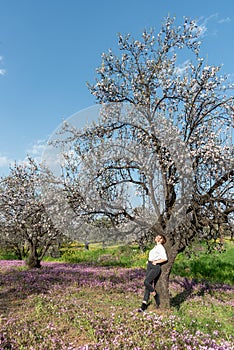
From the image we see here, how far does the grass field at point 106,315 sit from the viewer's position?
7277mm

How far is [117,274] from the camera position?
1888cm

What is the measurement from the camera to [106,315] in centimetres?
966

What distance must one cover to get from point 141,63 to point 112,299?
9538 mm

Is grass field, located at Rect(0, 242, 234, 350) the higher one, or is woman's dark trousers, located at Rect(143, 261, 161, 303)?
woman's dark trousers, located at Rect(143, 261, 161, 303)

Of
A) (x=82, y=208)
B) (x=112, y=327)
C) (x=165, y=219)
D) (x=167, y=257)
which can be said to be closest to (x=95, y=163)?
(x=82, y=208)

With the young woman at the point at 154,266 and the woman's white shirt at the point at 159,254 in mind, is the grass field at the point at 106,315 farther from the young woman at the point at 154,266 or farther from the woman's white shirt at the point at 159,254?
the woman's white shirt at the point at 159,254

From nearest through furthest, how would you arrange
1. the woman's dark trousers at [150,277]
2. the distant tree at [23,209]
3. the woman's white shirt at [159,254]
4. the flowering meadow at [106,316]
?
the flowering meadow at [106,316] → the woman's dark trousers at [150,277] → the woman's white shirt at [159,254] → the distant tree at [23,209]

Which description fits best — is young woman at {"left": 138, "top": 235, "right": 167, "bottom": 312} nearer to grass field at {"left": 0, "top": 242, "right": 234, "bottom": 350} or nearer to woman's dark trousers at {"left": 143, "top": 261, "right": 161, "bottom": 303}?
woman's dark trousers at {"left": 143, "top": 261, "right": 161, "bottom": 303}

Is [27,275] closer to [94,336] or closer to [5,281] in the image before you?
[5,281]

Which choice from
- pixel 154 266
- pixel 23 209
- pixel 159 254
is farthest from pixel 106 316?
pixel 23 209

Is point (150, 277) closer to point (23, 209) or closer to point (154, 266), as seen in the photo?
point (154, 266)

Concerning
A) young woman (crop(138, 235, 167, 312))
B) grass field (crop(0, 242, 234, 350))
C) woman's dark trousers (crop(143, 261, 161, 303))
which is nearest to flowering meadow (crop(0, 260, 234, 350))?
grass field (crop(0, 242, 234, 350))

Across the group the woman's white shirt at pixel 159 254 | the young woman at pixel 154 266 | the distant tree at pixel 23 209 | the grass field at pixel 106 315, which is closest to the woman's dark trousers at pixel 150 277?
the young woman at pixel 154 266

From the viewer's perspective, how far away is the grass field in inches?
287
